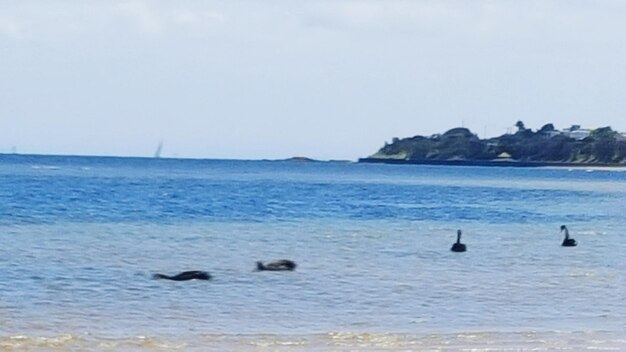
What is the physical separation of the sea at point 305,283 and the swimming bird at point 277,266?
44 cm

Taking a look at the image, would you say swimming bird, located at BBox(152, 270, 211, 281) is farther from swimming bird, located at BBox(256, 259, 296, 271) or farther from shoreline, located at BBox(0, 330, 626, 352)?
shoreline, located at BBox(0, 330, 626, 352)

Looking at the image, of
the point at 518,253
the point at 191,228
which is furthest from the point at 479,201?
the point at 518,253

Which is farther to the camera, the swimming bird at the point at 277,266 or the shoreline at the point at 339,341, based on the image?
the swimming bird at the point at 277,266

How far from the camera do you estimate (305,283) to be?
27.7 metres

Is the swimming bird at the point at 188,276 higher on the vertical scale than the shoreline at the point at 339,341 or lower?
lower

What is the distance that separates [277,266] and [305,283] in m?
2.86

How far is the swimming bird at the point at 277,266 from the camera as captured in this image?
3033 cm

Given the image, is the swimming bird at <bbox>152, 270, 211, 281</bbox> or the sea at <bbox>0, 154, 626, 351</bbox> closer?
the sea at <bbox>0, 154, 626, 351</bbox>

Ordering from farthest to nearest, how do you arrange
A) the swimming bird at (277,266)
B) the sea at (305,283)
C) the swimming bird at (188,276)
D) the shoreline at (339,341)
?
the swimming bird at (277,266)
the swimming bird at (188,276)
the sea at (305,283)
the shoreline at (339,341)

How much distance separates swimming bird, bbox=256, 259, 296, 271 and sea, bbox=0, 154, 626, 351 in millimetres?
437

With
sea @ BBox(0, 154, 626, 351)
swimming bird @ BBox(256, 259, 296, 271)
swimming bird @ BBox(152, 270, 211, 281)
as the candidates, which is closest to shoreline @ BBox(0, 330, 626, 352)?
sea @ BBox(0, 154, 626, 351)

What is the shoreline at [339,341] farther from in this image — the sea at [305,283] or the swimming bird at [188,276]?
the swimming bird at [188,276]

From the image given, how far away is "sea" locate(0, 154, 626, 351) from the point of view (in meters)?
19.3

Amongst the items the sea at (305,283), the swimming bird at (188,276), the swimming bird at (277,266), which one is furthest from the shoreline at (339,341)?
the swimming bird at (277,266)
